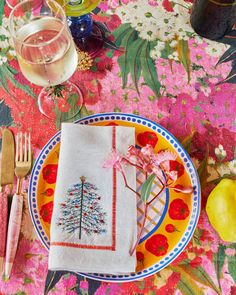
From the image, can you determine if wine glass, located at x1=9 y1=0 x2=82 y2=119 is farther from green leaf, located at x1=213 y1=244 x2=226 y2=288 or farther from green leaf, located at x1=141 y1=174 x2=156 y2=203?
green leaf, located at x1=213 y1=244 x2=226 y2=288

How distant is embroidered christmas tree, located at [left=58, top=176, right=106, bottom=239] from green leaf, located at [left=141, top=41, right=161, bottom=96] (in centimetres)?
22

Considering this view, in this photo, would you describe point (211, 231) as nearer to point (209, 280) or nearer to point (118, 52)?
point (209, 280)

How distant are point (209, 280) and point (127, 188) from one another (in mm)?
188

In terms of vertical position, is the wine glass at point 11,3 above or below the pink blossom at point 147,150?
above

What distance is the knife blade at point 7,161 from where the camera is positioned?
64 centimetres

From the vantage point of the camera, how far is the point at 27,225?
0.62m

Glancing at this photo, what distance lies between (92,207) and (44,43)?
255 millimetres

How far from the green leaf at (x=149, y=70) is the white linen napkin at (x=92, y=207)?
0.12 m

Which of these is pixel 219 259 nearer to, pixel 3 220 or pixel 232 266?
pixel 232 266

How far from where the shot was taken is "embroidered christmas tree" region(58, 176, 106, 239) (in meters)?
0.60

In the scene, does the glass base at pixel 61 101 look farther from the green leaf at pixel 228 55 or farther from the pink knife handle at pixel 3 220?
the green leaf at pixel 228 55

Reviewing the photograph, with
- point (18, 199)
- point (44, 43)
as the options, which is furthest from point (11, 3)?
point (18, 199)

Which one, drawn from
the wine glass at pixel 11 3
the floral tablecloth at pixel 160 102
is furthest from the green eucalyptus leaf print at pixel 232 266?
the wine glass at pixel 11 3

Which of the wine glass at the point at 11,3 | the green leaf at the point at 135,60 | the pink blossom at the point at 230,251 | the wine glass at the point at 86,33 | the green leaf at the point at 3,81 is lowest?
the pink blossom at the point at 230,251
